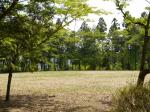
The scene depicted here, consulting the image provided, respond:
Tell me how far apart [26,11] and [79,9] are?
306cm

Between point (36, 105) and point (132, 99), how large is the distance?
916 cm

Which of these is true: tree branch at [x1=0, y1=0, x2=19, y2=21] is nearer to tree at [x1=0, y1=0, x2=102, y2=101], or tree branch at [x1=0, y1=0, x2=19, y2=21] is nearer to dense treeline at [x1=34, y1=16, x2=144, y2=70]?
tree at [x1=0, y1=0, x2=102, y2=101]

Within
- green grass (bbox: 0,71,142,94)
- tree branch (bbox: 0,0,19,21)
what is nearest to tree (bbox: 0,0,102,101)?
tree branch (bbox: 0,0,19,21)

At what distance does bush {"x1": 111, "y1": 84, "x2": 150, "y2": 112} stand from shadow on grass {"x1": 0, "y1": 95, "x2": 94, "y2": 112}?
6896 mm

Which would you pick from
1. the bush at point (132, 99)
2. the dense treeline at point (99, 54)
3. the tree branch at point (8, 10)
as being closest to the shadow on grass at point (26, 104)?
the tree branch at point (8, 10)

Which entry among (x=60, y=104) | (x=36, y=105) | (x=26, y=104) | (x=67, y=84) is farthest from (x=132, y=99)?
(x=67, y=84)

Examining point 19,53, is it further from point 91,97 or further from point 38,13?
point 91,97

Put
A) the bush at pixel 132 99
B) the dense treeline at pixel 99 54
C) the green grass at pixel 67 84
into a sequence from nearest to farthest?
the bush at pixel 132 99 < the green grass at pixel 67 84 < the dense treeline at pixel 99 54

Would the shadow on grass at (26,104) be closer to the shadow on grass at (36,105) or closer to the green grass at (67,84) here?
the shadow on grass at (36,105)

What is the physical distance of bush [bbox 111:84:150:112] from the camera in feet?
24.3

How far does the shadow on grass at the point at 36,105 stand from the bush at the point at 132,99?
6.90 m

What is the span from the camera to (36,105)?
53.2 feet

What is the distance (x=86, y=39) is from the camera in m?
89.1

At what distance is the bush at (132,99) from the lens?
7.39 meters
